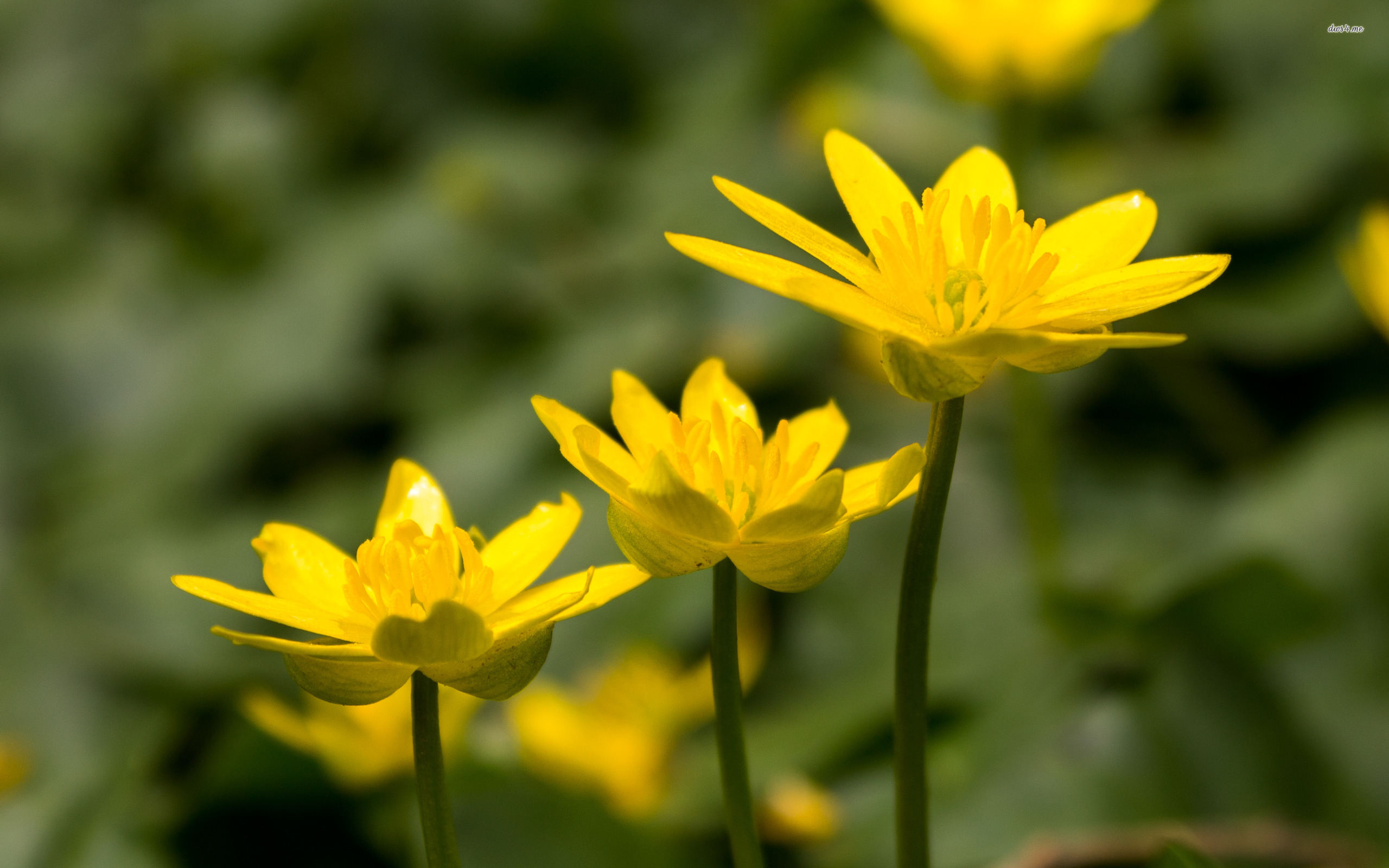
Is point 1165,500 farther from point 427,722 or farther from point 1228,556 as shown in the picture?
point 427,722

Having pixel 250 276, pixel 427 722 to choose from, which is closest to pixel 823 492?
pixel 427 722

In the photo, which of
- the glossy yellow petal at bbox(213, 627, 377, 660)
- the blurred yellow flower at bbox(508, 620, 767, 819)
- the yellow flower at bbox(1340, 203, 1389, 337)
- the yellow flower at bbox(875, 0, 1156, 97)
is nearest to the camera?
the glossy yellow petal at bbox(213, 627, 377, 660)

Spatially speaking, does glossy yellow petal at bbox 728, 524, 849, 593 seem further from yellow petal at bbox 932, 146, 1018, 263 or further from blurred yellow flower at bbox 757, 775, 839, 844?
blurred yellow flower at bbox 757, 775, 839, 844

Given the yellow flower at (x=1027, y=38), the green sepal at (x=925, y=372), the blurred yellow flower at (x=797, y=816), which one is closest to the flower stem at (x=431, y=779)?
the green sepal at (x=925, y=372)

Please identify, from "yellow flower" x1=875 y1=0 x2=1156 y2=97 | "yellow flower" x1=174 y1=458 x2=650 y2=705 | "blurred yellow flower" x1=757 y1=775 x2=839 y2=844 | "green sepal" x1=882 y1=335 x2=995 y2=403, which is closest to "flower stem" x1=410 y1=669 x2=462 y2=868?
"yellow flower" x1=174 y1=458 x2=650 y2=705

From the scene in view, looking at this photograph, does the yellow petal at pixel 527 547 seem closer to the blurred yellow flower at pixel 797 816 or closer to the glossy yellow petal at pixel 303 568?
the glossy yellow petal at pixel 303 568

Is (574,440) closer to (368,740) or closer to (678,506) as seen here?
(678,506)

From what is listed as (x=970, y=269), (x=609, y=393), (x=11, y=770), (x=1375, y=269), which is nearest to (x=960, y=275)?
(x=970, y=269)
